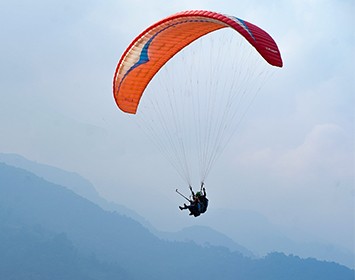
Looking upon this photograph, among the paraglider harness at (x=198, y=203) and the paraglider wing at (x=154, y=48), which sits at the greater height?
the paraglider wing at (x=154, y=48)

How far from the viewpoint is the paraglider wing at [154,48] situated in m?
23.1

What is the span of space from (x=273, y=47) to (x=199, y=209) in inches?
310

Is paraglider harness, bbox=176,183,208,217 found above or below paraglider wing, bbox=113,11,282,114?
below

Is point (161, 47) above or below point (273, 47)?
above

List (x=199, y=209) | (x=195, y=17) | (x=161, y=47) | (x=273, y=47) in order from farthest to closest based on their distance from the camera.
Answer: (x=161, y=47), (x=199, y=209), (x=195, y=17), (x=273, y=47)

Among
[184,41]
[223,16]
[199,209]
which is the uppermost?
[184,41]

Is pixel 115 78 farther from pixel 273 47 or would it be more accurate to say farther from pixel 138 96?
pixel 273 47

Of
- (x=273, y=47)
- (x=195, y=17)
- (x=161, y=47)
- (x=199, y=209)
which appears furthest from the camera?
(x=161, y=47)

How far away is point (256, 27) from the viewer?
21922mm

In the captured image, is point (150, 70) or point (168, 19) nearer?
point (168, 19)

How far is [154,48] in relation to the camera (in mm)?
26062

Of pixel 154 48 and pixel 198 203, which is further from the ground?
pixel 154 48

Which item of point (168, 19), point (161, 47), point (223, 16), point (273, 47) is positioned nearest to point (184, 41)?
point (161, 47)

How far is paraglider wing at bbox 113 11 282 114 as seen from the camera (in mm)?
23125
